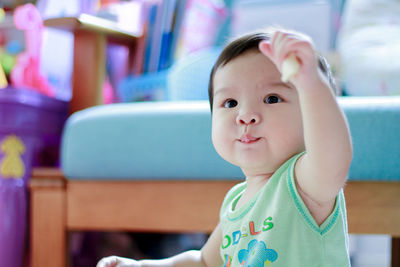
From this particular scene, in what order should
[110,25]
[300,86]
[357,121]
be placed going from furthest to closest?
1. [110,25]
2. [357,121]
3. [300,86]

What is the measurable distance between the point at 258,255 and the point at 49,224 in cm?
75

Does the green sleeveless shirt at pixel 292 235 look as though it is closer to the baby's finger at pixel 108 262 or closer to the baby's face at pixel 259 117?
the baby's face at pixel 259 117

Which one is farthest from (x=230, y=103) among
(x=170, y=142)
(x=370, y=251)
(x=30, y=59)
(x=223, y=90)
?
(x=370, y=251)

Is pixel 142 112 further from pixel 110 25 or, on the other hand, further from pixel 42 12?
pixel 42 12

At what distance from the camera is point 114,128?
1075 millimetres

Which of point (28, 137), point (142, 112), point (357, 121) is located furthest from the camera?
point (28, 137)

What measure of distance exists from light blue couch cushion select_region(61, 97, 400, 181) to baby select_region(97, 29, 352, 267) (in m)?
0.36

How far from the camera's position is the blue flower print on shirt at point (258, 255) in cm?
56

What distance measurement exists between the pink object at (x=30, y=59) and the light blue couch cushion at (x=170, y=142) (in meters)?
0.42

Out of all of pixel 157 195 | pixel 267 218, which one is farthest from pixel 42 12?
pixel 267 218

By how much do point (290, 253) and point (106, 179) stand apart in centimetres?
64

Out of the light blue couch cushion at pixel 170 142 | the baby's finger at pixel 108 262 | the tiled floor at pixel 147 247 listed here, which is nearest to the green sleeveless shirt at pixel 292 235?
the baby's finger at pixel 108 262

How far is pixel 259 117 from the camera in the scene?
0.58 meters

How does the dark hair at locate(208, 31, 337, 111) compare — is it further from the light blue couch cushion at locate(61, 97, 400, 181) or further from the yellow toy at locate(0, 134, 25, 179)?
the yellow toy at locate(0, 134, 25, 179)
